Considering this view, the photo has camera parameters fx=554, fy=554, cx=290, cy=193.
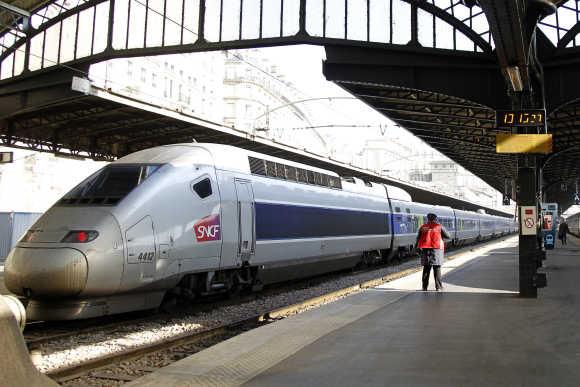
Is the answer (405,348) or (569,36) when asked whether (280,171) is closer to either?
(405,348)

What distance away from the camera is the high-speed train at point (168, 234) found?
7.89 metres

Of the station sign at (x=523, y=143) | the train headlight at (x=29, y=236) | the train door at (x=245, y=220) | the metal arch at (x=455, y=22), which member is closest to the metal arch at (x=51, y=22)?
the metal arch at (x=455, y=22)

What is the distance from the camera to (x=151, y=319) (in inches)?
364

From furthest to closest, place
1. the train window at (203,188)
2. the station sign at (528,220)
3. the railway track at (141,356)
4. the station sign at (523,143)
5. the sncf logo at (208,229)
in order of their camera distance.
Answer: the station sign at (528,220) < the station sign at (523,143) < the train window at (203,188) < the sncf logo at (208,229) < the railway track at (141,356)

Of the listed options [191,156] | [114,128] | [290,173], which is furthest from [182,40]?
[191,156]

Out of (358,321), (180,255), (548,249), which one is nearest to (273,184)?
(180,255)

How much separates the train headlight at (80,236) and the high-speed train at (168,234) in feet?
0.05

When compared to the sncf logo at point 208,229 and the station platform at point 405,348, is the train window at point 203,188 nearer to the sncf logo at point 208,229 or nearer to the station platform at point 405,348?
the sncf logo at point 208,229

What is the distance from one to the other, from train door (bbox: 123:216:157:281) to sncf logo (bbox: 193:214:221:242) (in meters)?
1.05

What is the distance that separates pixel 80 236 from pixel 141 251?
0.93 metres

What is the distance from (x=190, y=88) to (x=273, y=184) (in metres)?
53.1

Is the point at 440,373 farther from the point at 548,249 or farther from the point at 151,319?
the point at 548,249

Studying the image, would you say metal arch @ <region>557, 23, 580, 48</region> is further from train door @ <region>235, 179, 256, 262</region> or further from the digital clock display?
train door @ <region>235, 179, 256, 262</region>

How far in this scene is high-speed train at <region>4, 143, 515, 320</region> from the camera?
25.9 feet
